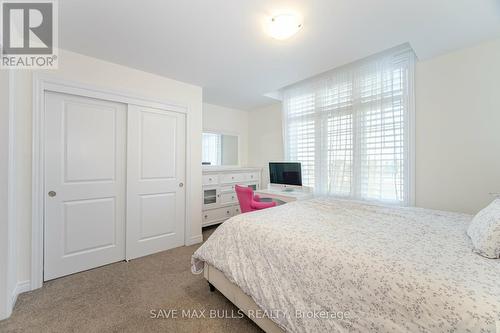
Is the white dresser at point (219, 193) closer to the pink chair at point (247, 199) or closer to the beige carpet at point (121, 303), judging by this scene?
the pink chair at point (247, 199)

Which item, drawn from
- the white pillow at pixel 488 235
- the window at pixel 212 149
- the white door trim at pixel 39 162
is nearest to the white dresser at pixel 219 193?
the window at pixel 212 149

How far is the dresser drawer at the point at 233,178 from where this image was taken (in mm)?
3844

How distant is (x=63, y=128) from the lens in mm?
2164

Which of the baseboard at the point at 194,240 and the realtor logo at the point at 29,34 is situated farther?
the baseboard at the point at 194,240

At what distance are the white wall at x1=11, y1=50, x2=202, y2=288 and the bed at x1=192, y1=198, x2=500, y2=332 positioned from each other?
1.64m

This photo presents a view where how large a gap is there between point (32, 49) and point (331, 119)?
141 inches

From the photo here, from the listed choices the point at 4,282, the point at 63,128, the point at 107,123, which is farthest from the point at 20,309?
the point at 107,123

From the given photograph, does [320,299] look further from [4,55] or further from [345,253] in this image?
[4,55]

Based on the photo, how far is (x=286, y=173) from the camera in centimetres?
352

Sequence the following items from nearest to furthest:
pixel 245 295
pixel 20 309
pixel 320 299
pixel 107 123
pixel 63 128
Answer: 1. pixel 320 299
2. pixel 245 295
3. pixel 20 309
4. pixel 63 128
5. pixel 107 123

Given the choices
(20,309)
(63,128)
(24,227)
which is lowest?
(20,309)

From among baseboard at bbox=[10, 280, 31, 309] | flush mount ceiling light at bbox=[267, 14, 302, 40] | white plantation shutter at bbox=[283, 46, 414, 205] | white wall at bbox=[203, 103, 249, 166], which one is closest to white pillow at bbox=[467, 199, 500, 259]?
white plantation shutter at bbox=[283, 46, 414, 205]

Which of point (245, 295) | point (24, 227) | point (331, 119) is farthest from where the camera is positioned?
point (331, 119)

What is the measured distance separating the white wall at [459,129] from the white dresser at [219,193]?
279cm
